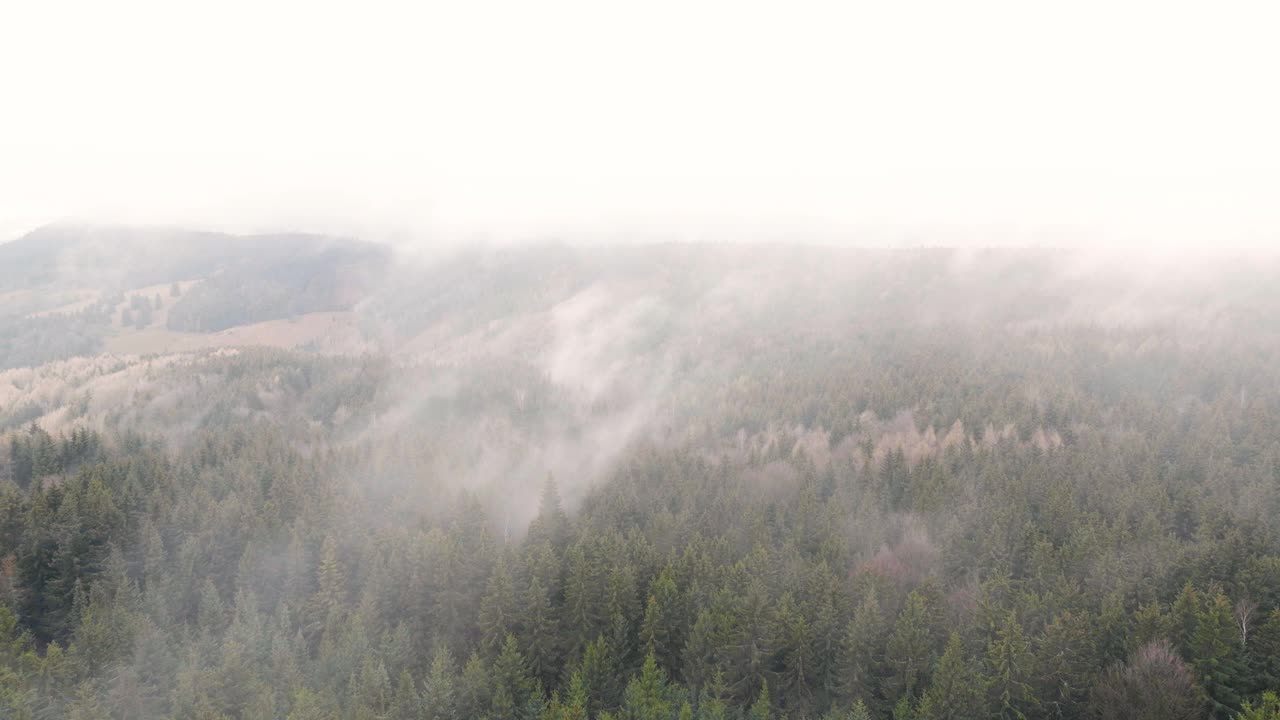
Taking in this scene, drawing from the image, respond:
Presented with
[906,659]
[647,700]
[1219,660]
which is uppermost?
[1219,660]

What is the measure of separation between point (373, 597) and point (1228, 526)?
275 feet

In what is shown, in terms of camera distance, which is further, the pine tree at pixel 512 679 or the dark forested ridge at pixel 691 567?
the pine tree at pixel 512 679

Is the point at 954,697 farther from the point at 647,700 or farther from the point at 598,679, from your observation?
the point at 598,679

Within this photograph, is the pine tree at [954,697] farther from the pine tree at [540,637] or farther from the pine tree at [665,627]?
the pine tree at [540,637]

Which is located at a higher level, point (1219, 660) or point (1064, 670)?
point (1219, 660)

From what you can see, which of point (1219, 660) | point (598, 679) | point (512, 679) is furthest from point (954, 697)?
point (512, 679)

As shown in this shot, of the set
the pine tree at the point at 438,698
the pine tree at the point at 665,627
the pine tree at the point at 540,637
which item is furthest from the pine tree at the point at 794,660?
the pine tree at the point at 438,698

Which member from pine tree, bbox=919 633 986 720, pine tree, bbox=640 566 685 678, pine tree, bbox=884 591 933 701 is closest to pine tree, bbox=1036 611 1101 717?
pine tree, bbox=919 633 986 720

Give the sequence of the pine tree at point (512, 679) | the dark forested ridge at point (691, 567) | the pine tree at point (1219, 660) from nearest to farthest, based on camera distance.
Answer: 1. the pine tree at point (1219, 660)
2. the dark forested ridge at point (691, 567)
3. the pine tree at point (512, 679)

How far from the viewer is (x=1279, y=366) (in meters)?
129

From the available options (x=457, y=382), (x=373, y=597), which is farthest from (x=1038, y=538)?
(x=457, y=382)

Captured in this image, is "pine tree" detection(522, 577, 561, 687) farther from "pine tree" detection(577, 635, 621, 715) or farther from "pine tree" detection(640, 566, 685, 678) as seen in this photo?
"pine tree" detection(640, 566, 685, 678)

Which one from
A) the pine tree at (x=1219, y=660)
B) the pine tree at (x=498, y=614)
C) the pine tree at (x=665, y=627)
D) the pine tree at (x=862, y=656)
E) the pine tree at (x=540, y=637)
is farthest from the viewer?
the pine tree at (x=498, y=614)

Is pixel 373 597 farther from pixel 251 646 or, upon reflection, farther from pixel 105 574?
pixel 105 574
